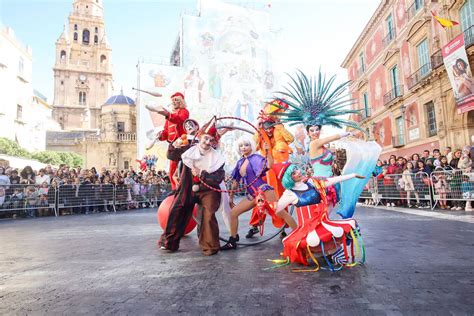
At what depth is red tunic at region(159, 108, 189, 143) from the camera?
4.84 metres

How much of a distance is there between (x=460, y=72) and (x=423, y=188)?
6731 mm

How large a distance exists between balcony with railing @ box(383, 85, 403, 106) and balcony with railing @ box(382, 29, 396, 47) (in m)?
3.55

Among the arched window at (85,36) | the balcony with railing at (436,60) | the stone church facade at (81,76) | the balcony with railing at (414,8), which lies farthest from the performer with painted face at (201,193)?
the arched window at (85,36)

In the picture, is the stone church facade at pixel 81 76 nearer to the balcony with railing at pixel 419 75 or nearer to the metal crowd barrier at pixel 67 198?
the metal crowd barrier at pixel 67 198

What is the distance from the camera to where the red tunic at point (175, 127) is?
484 centimetres

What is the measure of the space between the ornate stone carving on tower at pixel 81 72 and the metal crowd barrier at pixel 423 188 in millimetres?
62766

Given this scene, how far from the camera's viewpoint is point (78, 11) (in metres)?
74.1

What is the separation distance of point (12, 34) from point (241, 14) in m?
24.0

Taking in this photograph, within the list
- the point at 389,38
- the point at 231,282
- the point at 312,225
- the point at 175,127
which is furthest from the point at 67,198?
Answer: the point at 389,38

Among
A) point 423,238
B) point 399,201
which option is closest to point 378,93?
point 399,201

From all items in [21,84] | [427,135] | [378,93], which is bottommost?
[427,135]

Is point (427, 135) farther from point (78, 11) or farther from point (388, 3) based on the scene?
point (78, 11)

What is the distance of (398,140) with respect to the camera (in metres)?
21.2

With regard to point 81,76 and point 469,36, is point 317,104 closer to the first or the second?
point 469,36
